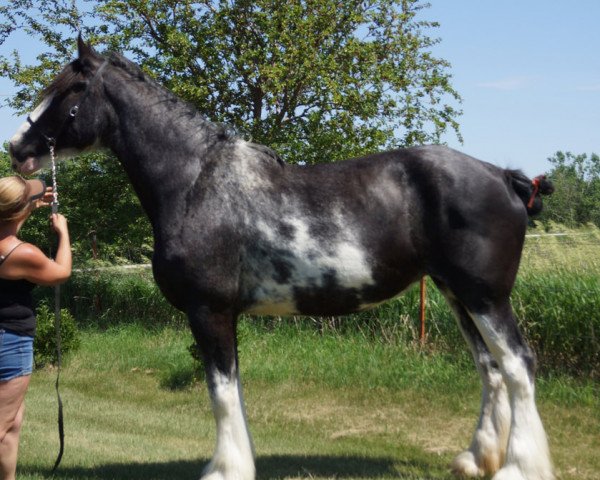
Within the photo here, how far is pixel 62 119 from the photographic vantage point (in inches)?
191

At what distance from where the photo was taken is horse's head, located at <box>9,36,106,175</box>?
191 inches

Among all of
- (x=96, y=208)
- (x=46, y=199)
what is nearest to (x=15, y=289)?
(x=46, y=199)

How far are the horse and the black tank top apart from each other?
0.78 meters

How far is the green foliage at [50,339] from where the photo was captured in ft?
33.7

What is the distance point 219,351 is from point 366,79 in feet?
30.4

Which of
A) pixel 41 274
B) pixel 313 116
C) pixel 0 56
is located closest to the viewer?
pixel 41 274

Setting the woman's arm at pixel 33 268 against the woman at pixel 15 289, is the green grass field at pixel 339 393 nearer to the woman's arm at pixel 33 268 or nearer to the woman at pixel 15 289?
the woman at pixel 15 289

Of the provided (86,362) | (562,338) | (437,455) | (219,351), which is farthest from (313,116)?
(219,351)

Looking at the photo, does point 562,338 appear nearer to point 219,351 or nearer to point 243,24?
point 219,351

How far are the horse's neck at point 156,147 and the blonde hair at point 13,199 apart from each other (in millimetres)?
868

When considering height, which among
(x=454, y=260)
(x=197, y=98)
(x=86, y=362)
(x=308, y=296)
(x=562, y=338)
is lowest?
(x=86, y=362)

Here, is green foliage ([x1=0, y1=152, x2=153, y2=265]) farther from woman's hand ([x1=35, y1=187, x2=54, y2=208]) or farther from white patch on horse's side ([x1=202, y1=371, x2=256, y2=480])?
white patch on horse's side ([x1=202, y1=371, x2=256, y2=480])

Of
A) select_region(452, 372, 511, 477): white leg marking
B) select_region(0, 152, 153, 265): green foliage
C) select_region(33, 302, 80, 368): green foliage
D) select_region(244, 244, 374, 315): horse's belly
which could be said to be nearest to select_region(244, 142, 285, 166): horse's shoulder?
select_region(244, 244, 374, 315): horse's belly

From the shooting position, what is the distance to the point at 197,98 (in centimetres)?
1291
